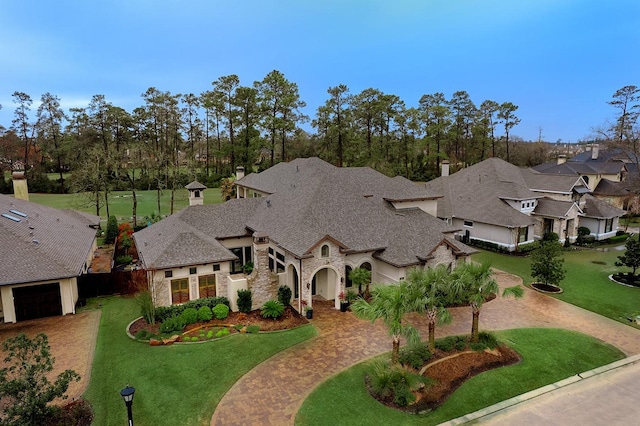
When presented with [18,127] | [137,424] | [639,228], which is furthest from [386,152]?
[18,127]

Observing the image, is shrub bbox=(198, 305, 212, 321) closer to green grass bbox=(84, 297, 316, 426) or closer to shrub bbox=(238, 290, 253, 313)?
shrub bbox=(238, 290, 253, 313)

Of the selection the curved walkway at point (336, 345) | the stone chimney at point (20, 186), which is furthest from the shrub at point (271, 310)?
the stone chimney at point (20, 186)

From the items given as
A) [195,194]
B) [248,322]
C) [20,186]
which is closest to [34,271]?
[248,322]

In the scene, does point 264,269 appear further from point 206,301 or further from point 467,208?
point 467,208

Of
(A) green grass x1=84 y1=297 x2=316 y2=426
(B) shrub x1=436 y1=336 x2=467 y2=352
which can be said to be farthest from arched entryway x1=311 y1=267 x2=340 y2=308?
(B) shrub x1=436 y1=336 x2=467 y2=352

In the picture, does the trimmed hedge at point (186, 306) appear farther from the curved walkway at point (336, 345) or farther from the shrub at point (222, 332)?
the curved walkway at point (336, 345)

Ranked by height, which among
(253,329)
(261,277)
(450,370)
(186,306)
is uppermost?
(261,277)

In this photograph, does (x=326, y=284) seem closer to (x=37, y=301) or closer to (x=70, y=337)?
(x=70, y=337)
